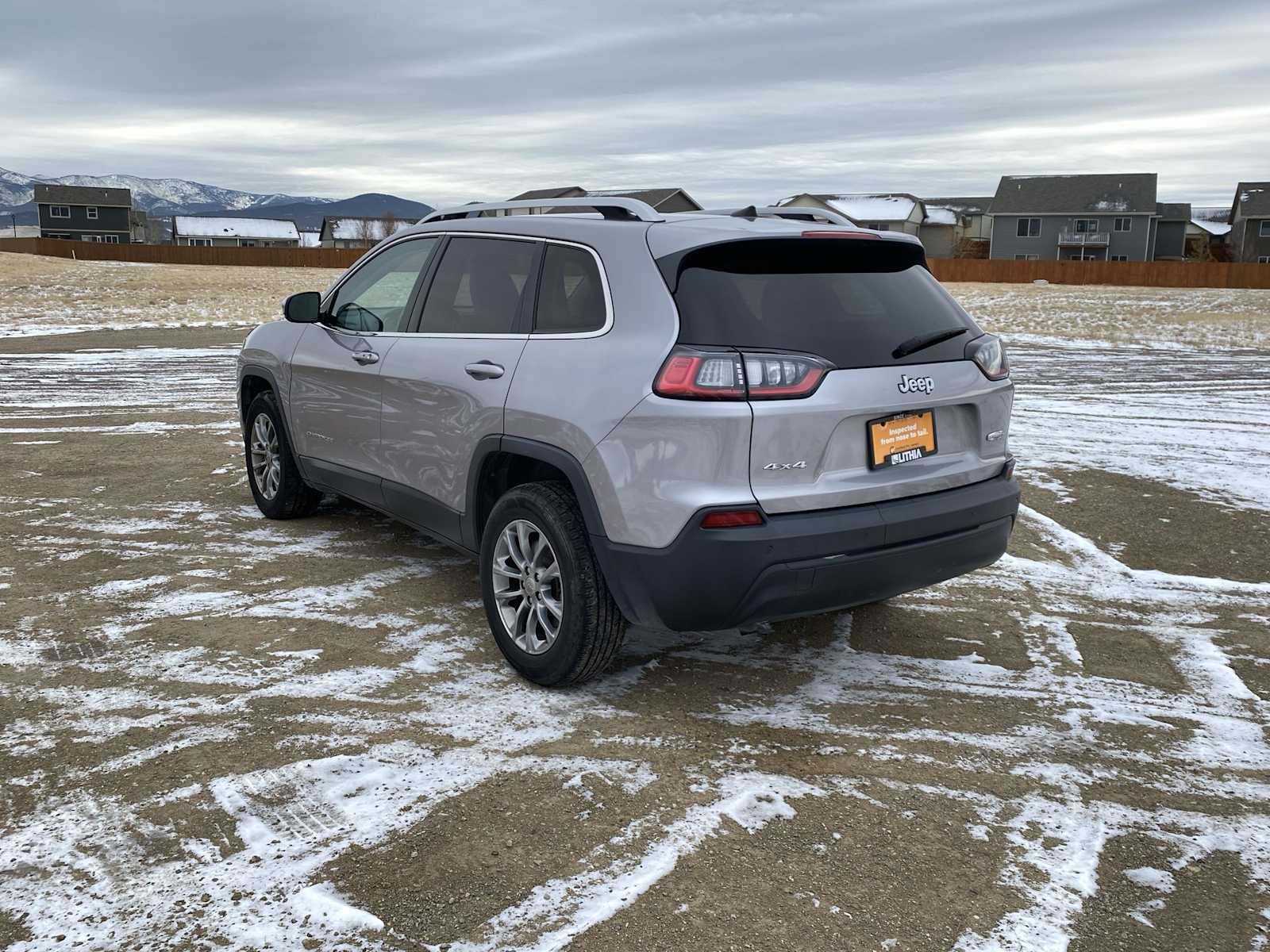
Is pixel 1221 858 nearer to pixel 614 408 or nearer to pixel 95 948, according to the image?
pixel 614 408

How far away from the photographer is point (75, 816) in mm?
3322

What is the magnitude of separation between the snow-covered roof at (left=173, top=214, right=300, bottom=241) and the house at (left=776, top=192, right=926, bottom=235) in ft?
196

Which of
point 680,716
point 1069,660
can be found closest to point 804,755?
point 680,716

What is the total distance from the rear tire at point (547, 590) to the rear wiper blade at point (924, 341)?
1.33m

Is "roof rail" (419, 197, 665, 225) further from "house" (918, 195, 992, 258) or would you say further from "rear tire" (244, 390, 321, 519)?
"house" (918, 195, 992, 258)

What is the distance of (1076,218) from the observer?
71.6 m

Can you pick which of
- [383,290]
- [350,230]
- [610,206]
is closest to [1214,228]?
[350,230]

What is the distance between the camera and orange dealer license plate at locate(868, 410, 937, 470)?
3895 millimetres

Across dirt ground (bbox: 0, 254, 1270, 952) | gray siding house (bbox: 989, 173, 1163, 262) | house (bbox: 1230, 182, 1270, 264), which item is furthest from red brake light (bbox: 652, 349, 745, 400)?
house (bbox: 1230, 182, 1270, 264)

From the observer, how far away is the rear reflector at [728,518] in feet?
12.0

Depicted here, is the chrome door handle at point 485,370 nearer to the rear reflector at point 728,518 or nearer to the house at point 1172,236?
the rear reflector at point 728,518

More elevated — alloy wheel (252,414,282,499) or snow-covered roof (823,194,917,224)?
snow-covered roof (823,194,917,224)

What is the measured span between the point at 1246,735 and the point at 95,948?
3823 millimetres

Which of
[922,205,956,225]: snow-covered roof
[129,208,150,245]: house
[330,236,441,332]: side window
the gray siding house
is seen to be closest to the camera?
[330,236,441,332]: side window
